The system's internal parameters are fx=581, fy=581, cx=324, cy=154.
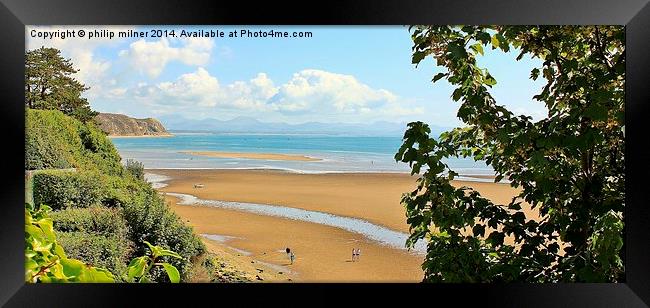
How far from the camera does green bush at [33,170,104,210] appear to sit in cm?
474

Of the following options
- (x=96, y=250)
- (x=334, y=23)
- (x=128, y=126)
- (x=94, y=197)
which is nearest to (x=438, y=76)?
(x=334, y=23)

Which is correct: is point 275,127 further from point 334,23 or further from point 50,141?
point 334,23

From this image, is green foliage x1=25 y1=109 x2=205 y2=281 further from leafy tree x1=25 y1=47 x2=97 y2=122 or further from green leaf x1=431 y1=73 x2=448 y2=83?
green leaf x1=431 y1=73 x2=448 y2=83

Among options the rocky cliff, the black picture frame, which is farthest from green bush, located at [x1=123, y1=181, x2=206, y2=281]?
the black picture frame

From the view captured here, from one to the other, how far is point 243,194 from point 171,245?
11.1 ft

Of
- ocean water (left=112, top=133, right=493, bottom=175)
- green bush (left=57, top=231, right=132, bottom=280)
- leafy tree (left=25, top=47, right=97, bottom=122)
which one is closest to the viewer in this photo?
green bush (left=57, top=231, right=132, bottom=280)

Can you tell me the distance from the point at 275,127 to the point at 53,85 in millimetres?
3499

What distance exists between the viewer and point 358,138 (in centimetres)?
799

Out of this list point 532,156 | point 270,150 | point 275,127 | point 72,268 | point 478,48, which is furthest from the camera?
point 270,150

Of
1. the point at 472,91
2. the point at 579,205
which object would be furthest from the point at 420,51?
the point at 579,205

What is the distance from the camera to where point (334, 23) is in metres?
1.93

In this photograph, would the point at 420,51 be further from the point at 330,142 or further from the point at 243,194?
the point at 243,194

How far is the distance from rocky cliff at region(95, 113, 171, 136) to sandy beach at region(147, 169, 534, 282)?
0.79 m

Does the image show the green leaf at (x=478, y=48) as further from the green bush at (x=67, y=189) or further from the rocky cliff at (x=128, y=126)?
the rocky cliff at (x=128, y=126)
